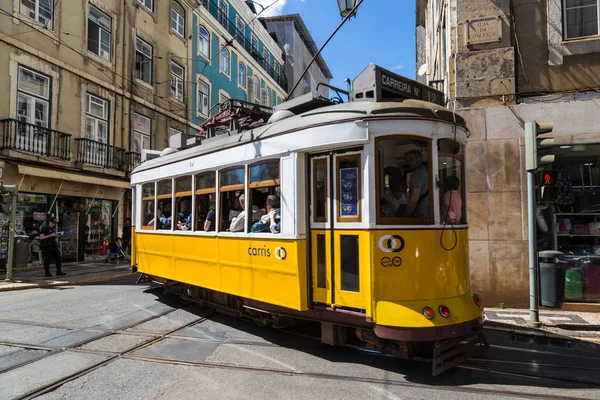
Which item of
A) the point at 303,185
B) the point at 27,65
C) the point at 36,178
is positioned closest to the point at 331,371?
the point at 303,185

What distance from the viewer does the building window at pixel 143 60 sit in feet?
64.5

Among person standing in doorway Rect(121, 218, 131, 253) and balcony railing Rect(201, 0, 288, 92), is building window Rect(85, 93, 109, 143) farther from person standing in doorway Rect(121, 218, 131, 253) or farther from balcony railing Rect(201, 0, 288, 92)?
balcony railing Rect(201, 0, 288, 92)

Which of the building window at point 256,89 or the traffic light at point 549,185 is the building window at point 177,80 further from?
the traffic light at point 549,185

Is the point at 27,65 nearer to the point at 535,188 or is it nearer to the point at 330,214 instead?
the point at 330,214

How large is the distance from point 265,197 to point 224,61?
23922mm

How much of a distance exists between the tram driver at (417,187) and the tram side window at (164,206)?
4716 millimetres

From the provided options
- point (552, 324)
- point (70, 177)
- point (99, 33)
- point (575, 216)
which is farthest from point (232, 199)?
point (99, 33)

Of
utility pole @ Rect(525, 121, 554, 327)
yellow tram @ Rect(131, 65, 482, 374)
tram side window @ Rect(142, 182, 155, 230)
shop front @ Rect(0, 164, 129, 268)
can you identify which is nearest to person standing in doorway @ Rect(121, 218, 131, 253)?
shop front @ Rect(0, 164, 129, 268)

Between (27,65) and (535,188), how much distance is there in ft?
50.9

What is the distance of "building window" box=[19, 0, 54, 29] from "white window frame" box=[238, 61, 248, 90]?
51.1 feet

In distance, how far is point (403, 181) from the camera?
4.89m

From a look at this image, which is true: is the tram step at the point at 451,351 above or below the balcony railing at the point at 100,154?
below

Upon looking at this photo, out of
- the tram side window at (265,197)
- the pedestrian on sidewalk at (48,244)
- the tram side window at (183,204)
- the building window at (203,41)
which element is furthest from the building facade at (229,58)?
the tram side window at (265,197)

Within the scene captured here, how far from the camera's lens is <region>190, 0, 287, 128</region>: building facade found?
24438 mm
